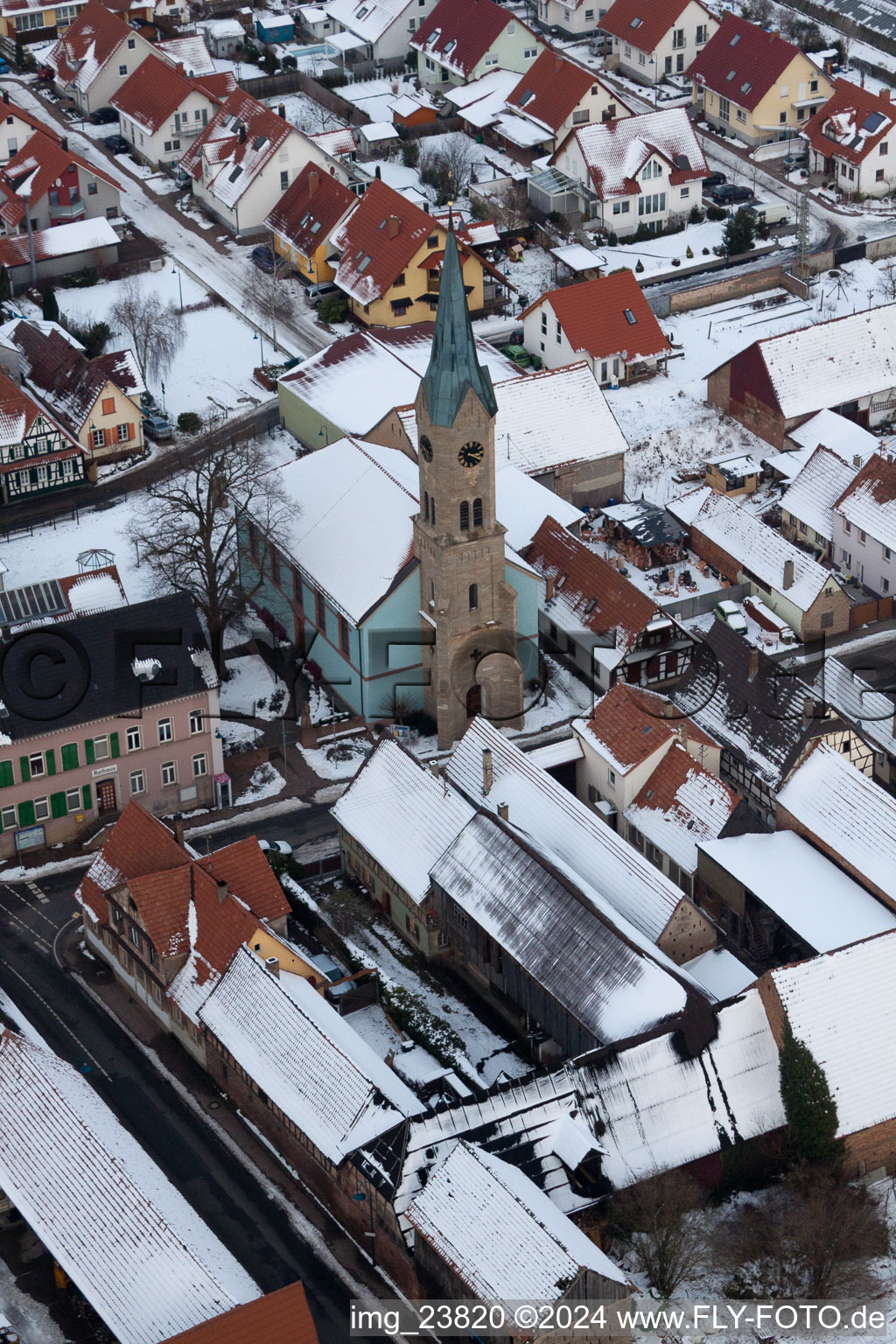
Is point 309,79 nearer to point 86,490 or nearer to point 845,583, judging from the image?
point 86,490

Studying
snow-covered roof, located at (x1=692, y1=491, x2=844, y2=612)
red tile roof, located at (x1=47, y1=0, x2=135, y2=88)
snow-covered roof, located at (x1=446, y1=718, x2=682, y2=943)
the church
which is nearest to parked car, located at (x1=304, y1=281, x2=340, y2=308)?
the church

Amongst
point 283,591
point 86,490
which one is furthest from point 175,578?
point 86,490

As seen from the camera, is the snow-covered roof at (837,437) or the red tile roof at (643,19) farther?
the red tile roof at (643,19)

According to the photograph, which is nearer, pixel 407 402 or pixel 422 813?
pixel 422 813

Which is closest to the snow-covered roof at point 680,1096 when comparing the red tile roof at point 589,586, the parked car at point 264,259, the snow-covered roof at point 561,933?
the snow-covered roof at point 561,933

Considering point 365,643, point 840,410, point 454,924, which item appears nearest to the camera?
point 454,924

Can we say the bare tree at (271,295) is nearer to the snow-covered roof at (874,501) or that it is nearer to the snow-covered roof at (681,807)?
the snow-covered roof at (874,501)

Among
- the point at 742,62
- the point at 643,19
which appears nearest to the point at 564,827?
the point at 742,62
